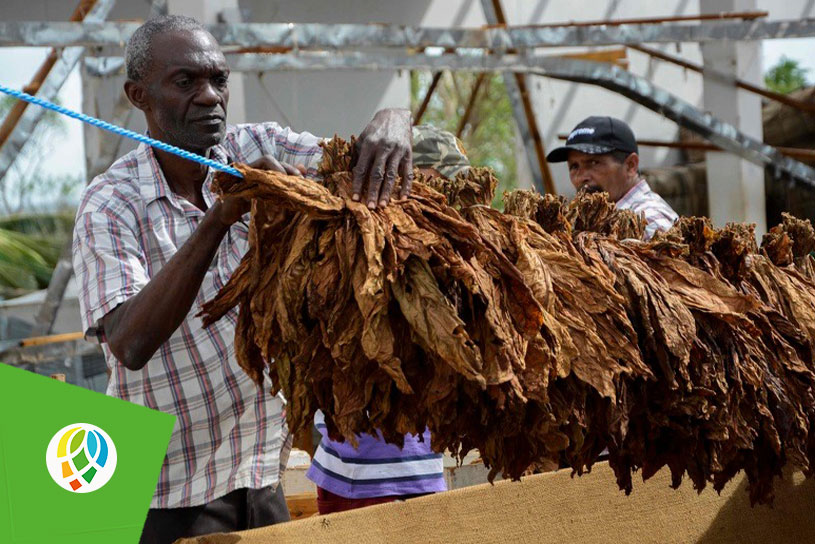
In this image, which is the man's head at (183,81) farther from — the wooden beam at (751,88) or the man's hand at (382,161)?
the wooden beam at (751,88)

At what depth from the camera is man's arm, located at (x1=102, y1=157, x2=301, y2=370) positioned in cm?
153

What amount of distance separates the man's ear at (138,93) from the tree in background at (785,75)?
11.4 m

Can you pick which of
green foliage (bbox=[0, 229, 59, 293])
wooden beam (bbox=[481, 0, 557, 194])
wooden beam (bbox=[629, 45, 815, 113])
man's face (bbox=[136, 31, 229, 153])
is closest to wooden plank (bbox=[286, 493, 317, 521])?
man's face (bbox=[136, 31, 229, 153])

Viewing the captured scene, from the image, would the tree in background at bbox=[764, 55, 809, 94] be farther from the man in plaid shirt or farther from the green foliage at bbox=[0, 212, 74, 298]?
the man in plaid shirt

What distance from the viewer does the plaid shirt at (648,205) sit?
116 inches

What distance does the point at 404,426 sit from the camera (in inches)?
55.9

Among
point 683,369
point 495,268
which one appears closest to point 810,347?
point 683,369

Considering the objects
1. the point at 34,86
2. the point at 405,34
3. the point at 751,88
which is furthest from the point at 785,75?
the point at 34,86

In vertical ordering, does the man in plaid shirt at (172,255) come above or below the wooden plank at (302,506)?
above

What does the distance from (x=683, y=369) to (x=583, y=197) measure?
382 millimetres

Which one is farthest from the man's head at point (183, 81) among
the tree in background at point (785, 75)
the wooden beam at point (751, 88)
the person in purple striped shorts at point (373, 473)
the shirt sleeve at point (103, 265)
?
the tree in background at point (785, 75)

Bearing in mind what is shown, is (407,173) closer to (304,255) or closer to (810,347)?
(304,255)

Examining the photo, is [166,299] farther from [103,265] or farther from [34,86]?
[34,86]

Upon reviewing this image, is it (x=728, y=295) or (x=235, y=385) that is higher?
(x=728, y=295)
